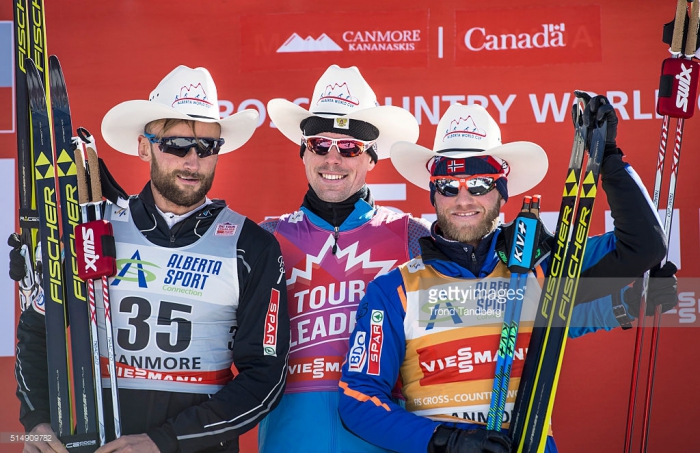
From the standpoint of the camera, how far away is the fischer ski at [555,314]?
2.52m

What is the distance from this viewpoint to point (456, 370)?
102 inches

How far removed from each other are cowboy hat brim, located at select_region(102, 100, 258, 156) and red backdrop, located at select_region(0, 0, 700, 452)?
3.15 ft

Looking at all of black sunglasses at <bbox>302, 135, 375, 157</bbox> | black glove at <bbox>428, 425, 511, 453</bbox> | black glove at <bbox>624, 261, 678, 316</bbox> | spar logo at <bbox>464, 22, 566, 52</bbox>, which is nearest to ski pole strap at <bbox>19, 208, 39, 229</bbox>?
black sunglasses at <bbox>302, 135, 375, 157</bbox>

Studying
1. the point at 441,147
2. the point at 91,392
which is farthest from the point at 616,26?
the point at 91,392

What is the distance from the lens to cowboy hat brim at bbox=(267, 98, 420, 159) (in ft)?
10.4

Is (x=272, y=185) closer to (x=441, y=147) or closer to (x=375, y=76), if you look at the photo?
(x=375, y=76)

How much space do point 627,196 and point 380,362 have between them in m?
0.90

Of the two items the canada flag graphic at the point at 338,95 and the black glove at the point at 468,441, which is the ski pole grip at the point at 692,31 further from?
the black glove at the point at 468,441

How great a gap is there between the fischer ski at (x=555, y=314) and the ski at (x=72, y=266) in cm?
134

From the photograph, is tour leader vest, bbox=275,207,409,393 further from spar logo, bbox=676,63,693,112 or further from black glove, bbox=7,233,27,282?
spar logo, bbox=676,63,693,112

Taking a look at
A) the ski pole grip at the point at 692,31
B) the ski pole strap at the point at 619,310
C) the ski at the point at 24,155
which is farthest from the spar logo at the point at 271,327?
the ski pole grip at the point at 692,31

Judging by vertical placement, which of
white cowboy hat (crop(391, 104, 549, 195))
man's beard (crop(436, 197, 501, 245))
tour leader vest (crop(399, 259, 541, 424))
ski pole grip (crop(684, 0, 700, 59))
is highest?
ski pole grip (crop(684, 0, 700, 59))

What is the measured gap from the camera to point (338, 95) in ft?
10.6

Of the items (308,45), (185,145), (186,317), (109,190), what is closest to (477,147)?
(185,145)
